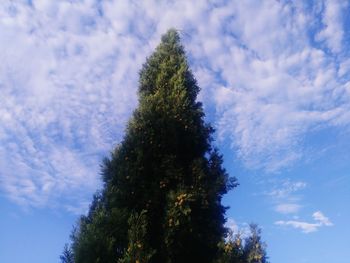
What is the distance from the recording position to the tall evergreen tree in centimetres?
1063

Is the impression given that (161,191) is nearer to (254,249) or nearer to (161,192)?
(161,192)

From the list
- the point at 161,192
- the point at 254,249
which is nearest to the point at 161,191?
the point at 161,192

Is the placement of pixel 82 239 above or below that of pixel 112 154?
below

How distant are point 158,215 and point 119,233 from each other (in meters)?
1.64

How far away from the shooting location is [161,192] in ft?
39.4

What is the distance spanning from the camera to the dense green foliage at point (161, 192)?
10625 mm

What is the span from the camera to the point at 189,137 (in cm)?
1316

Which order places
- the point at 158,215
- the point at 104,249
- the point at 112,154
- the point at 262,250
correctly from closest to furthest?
the point at 104,249
the point at 262,250
the point at 158,215
the point at 112,154

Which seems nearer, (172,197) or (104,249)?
(104,249)

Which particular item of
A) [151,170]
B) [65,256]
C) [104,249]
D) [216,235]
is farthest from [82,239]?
[216,235]

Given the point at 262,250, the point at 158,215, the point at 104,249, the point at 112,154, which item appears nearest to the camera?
the point at 104,249

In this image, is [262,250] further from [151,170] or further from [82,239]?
[82,239]

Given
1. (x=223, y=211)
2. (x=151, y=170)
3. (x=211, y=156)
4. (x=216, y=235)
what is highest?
(x=211, y=156)

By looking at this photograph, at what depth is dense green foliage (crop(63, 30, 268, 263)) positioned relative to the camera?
10.6 metres
